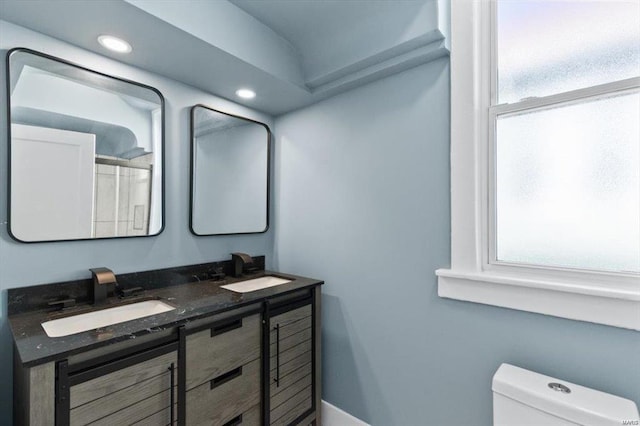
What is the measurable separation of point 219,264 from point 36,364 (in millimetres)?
1128

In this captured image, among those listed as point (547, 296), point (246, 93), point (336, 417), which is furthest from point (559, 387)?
point (246, 93)

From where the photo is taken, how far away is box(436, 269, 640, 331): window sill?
3.62 ft

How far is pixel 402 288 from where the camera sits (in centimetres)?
169

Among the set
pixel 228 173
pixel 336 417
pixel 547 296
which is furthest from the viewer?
pixel 228 173

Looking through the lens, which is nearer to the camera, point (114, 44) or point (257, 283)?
point (114, 44)

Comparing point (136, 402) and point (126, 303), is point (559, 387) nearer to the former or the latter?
point (136, 402)

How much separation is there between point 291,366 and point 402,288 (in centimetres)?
75

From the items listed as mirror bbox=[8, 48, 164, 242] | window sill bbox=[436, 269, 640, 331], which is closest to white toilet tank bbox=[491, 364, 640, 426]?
window sill bbox=[436, 269, 640, 331]

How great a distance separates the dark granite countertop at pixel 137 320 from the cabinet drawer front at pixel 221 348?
95mm

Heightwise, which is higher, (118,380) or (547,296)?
(547,296)

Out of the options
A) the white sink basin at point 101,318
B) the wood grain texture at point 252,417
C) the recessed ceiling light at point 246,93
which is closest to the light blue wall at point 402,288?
the recessed ceiling light at point 246,93

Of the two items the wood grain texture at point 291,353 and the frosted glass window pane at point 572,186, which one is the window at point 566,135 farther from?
the wood grain texture at point 291,353

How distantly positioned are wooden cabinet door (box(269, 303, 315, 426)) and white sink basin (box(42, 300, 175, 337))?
1.86 ft

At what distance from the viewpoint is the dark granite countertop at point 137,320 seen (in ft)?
3.12
